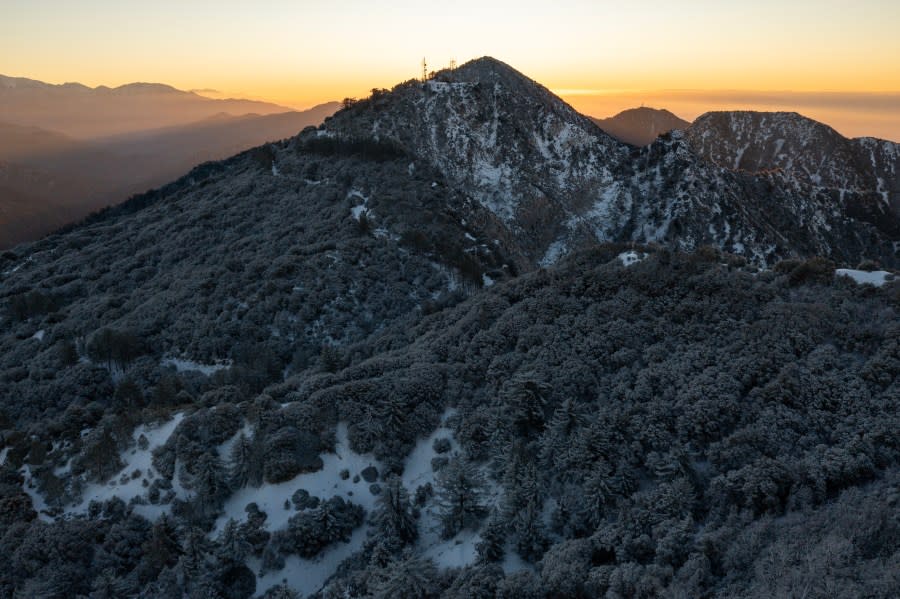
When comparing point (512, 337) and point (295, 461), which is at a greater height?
point (512, 337)

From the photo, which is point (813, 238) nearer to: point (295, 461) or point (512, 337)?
point (512, 337)

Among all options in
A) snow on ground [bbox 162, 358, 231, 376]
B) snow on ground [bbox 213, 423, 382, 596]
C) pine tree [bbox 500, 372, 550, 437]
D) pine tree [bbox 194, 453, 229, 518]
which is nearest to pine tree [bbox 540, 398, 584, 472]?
pine tree [bbox 500, 372, 550, 437]

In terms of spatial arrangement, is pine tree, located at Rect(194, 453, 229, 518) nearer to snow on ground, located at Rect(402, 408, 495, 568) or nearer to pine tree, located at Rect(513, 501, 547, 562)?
snow on ground, located at Rect(402, 408, 495, 568)

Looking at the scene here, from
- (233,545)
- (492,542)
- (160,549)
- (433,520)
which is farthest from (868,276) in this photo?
(160,549)

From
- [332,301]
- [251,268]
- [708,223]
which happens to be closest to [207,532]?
[332,301]

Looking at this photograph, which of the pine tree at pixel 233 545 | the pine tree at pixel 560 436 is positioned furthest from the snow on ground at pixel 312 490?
the pine tree at pixel 560 436

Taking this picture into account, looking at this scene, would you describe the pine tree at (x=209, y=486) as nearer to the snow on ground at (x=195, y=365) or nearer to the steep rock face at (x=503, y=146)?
the snow on ground at (x=195, y=365)

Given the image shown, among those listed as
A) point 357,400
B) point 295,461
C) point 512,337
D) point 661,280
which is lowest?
point 295,461
